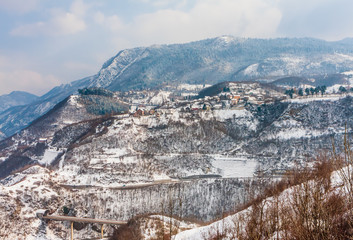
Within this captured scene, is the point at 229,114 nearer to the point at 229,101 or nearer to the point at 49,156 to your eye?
the point at 229,101

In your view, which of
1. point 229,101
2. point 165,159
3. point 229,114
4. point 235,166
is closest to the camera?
point 235,166

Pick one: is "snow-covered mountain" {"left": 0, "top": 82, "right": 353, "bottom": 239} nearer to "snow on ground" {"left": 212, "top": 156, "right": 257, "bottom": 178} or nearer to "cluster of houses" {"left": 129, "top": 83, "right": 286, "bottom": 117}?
"snow on ground" {"left": 212, "top": 156, "right": 257, "bottom": 178}

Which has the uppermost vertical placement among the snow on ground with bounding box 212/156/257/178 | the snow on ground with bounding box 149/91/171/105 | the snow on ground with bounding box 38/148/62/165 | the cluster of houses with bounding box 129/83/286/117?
the snow on ground with bounding box 149/91/171/105

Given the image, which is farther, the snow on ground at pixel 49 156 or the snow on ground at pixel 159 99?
the snow on ground at pixel 159 99

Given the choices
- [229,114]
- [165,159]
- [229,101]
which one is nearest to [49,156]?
[165,159]

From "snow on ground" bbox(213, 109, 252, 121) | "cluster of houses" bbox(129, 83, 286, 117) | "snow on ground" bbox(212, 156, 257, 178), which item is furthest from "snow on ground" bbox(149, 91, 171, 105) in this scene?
"snow on ground" bbox(212, 156, 257, 178)

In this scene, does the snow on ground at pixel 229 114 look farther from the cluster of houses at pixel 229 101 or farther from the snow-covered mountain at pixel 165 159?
the cluster of houses at pixel 229 101

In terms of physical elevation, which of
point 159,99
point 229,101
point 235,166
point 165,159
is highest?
point 159,99

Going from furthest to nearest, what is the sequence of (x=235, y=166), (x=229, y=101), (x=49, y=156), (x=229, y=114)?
1. (x=229, y=101)
2. (x=229, y=114)
3. (x=49, y=156)
4. (x=235, y=166)

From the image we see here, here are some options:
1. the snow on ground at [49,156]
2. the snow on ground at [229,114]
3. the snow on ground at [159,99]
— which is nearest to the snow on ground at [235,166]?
the snow on ground at [229,114]

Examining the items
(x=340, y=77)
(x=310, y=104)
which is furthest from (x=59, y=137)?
(x=340, y=77)

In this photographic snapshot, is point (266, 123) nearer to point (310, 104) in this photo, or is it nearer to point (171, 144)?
point (310, 104)

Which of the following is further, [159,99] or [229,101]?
[159,99]

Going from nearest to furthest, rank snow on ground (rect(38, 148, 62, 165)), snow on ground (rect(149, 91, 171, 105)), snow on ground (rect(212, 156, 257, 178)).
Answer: snow on ground (rect(212, 156, 257, 178))
snow on ground (rect(38, 148, 62, 165))
snow on ground (rect(149, 91, 171, 105))
